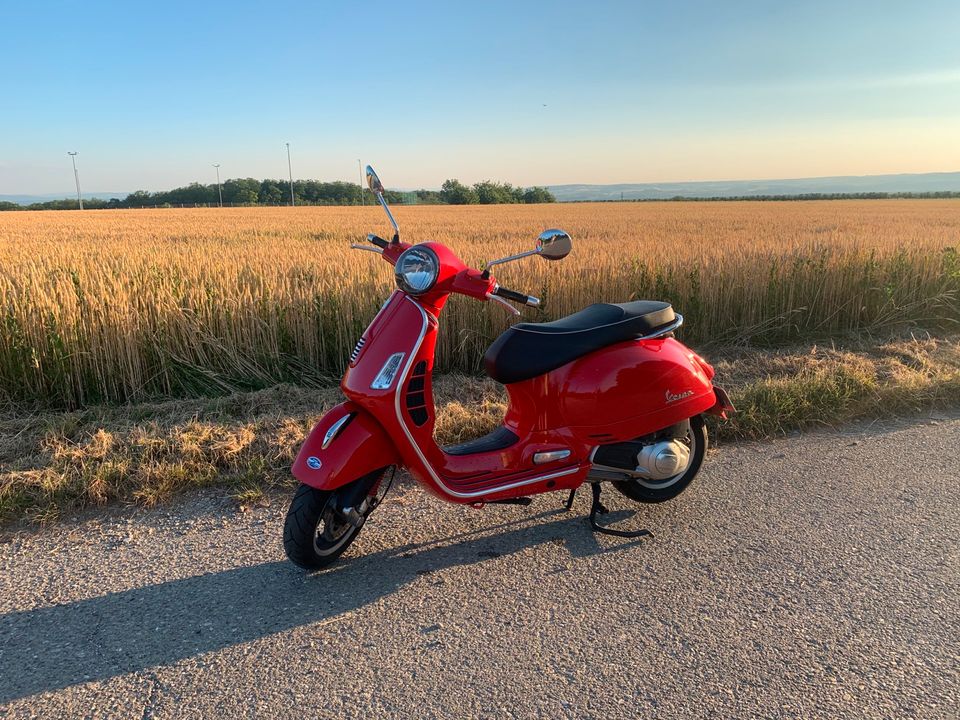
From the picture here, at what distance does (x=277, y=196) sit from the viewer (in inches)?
2621

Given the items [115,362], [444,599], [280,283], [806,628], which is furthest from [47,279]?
[806,628]

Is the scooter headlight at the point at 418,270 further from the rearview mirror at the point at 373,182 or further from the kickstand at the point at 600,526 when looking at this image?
the kickstand at the point at 600,526

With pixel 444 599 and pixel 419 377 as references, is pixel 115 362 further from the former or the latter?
pixel 444 599

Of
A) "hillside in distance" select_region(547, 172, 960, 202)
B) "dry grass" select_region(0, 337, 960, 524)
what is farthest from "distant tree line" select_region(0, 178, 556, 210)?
"dry grass" select_region(0, 337, 960, 524)

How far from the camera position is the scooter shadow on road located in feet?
6.72

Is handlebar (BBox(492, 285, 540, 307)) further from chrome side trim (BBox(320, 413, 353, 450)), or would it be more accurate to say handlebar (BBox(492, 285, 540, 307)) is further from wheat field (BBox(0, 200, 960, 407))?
wheat field (BBox(0, 200, 960, 407))

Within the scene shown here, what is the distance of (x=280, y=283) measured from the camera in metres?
5.50

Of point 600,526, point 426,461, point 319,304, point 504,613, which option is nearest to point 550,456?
point 600,526

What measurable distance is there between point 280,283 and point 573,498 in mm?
3564

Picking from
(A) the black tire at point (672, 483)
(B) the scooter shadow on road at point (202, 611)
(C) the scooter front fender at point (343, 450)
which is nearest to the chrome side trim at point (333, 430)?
(C) the scooter front fender at point (343, 450)

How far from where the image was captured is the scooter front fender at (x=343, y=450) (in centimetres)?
240

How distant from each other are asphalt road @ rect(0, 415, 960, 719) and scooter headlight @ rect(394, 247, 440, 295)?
1.19 m

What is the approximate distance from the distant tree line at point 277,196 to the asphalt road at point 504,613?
199ft

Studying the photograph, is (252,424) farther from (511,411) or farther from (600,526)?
(600,526)
